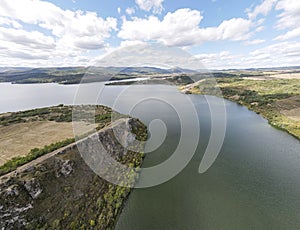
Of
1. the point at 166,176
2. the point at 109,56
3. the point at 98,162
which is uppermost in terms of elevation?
the point at 109,56

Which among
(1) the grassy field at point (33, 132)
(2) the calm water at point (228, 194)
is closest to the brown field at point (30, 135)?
(1) the grassy field at point (33, 132)

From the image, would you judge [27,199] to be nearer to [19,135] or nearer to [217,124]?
[19,135]

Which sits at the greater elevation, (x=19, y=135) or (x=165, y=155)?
(x=19, y=135)

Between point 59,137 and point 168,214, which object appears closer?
point 168,214

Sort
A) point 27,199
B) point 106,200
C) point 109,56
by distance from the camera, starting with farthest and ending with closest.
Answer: point 109,56
point 106,200
point 27,199

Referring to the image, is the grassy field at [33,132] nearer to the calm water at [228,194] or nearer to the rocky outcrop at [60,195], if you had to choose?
the rocky outcrop at [60,195]

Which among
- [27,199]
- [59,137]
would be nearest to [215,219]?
[27,199]

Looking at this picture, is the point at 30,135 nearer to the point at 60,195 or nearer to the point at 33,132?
the point at 33,132
